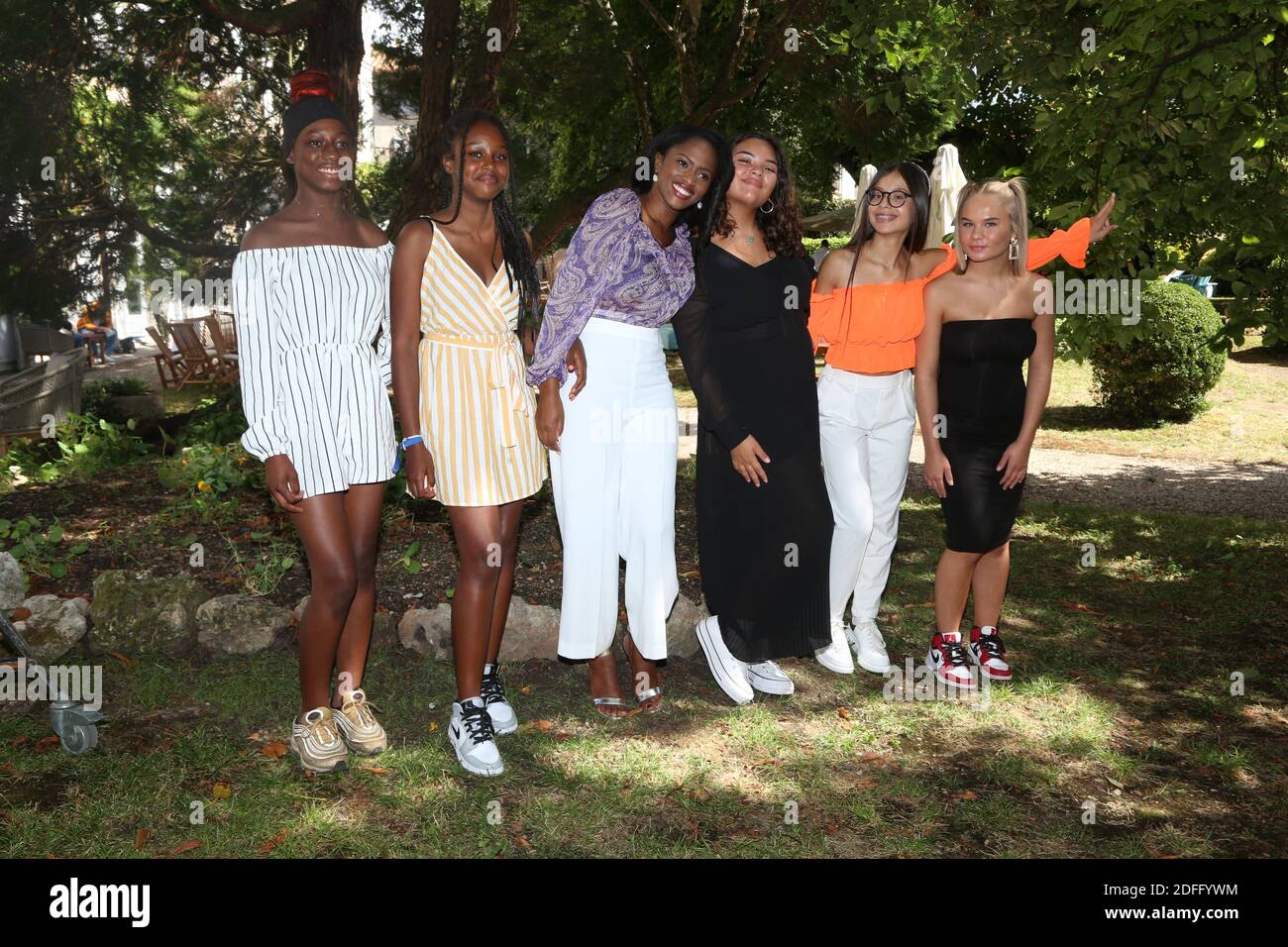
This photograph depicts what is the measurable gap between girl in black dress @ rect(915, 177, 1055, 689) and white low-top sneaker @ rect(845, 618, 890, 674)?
28 cm

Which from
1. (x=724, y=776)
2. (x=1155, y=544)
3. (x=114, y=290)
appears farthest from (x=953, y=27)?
(x=114, y=290)

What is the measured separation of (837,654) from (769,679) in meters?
0.42

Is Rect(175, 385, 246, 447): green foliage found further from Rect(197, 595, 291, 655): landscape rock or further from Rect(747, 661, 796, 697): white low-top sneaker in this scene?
Rect(747, 661, 796, 697): white low-top sneaker

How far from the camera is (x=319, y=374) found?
3.65m

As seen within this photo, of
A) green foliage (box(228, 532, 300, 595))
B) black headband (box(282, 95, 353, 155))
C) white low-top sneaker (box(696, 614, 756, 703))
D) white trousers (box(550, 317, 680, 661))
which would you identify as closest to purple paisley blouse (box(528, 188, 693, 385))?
white trousers (box(550, 317, 680, 661))

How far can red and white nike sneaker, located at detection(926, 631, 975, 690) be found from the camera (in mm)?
4723

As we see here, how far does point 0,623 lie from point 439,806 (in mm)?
1953

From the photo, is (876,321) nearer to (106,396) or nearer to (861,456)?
(861,456)

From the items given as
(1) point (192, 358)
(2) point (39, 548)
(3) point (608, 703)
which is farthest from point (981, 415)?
(1) point (192, 358)

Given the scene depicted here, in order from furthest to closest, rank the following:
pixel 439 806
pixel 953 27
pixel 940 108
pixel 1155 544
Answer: pixel 940 108 < pixel 1155 544 < pixel 953 27 < pixel 439 806

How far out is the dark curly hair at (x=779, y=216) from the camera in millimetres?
4230

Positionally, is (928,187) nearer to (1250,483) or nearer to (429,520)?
Result: (429,520)

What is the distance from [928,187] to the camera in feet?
14.9
